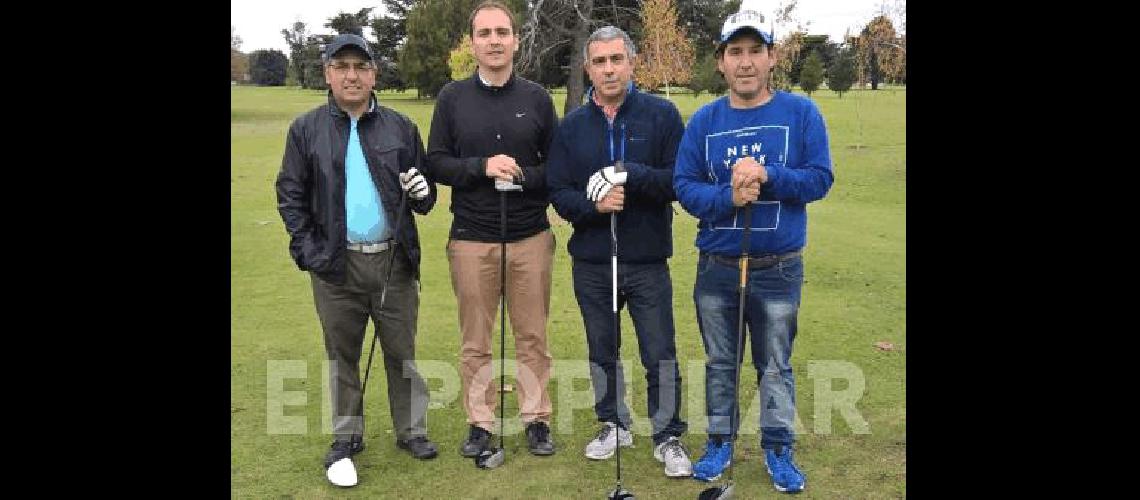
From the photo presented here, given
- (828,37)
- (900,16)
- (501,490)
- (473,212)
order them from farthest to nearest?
(828,37)
(900,16)
(473,212)
(501,490)

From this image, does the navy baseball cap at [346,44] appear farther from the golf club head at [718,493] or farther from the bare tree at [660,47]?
the bare tree at [660,47]

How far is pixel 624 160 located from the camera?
473 cm

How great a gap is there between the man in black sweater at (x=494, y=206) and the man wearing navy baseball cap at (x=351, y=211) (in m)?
0.22

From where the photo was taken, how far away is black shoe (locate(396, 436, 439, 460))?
5008 mm

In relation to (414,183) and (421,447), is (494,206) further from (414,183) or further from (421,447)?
(421,447)

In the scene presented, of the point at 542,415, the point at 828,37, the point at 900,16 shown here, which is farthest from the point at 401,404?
the point at 828,37

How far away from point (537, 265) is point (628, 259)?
1.76ft

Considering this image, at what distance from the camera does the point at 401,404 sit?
5.13 meters

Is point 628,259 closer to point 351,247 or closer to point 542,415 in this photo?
point 542,415

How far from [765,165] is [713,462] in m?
1.45

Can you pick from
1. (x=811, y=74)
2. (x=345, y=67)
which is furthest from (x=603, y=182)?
(x=811, y=74)

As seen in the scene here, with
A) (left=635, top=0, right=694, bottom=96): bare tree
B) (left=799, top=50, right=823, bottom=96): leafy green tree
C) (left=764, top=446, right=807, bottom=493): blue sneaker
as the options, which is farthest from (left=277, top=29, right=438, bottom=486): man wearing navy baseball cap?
(left=799, top=50, right=823, bottom=96): leafy green tree

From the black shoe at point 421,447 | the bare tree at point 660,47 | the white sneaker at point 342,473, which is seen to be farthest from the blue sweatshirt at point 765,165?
the bare tree at point 660,47

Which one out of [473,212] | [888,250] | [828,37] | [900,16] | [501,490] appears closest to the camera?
[501,490]
